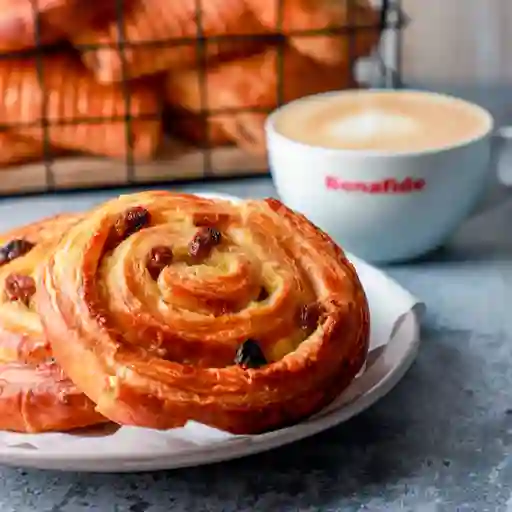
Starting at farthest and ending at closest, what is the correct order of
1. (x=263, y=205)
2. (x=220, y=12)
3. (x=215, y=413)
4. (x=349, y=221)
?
(x=220, y=12), (x=349, y=221), (x=263, y=205), (x=215, y=413)

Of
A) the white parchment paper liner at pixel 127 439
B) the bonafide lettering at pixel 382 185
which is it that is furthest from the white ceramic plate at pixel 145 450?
the bonafide lettering at pixel 382 185

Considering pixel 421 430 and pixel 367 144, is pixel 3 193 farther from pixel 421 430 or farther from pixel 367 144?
pixel 421 430

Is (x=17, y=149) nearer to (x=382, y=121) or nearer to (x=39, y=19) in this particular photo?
(x=39, y=19)

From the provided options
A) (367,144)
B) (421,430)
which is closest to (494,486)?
(421,430)

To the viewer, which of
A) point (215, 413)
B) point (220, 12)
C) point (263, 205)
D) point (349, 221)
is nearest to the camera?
point (215, 413)

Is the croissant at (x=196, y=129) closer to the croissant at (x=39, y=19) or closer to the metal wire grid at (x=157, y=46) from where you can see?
the metal wire grid at (x=157, y=46)

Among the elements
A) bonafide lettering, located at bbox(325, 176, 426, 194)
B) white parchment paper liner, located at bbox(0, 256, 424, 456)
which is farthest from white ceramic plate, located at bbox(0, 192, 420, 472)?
bonafide lettering, located at bbox(325, 176, 426, 194)

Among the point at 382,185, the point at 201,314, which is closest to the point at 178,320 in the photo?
the point at 201,314
